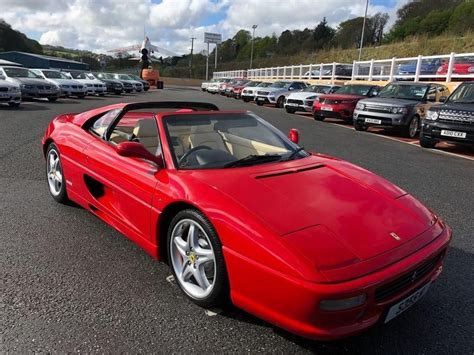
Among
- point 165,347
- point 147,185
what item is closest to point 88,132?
point 147,185

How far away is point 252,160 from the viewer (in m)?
3.12

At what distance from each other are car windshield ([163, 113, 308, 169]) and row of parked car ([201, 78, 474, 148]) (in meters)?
6.56

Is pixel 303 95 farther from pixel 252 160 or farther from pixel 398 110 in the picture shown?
pixel 252 160

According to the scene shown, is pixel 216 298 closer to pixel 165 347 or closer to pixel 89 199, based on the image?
pixel 165 347

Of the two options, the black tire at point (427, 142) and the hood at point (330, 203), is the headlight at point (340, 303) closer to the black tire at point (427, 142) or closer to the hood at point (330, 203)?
the hood at point (330, 203)

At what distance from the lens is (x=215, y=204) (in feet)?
8.04

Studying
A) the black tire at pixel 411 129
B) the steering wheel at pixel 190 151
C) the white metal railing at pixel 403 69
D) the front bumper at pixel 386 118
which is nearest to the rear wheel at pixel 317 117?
the front bumper at pixel 386 118

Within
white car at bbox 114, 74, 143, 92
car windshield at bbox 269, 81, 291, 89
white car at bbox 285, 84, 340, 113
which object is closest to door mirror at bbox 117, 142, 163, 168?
white car at bbox 285, 84, 340, 113

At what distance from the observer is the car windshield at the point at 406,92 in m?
12.1

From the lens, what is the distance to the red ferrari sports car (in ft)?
6.72

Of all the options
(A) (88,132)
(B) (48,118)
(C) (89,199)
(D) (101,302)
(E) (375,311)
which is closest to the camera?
(E) (375,311)

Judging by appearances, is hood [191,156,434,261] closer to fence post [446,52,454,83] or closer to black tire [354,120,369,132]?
black tire [354,120,369,132]

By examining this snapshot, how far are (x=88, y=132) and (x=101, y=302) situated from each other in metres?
1.96

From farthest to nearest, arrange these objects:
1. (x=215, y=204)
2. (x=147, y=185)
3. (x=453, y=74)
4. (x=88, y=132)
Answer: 1. (x=453, y=74)
2. (x=88, y=132)
3. (x=147, y=185)
4. (x=215, y=204)
